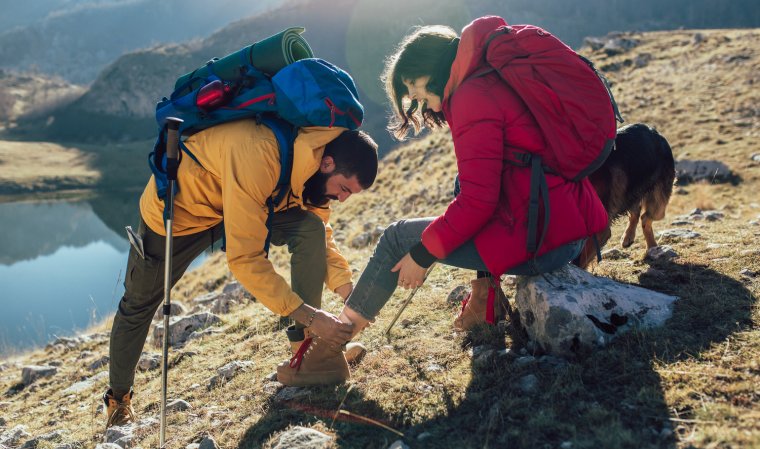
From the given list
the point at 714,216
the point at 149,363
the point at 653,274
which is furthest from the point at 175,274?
the point at 714,216

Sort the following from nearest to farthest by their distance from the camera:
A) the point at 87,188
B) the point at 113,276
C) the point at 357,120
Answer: the point at 357,120
the point at 113,276
the point at 87,188

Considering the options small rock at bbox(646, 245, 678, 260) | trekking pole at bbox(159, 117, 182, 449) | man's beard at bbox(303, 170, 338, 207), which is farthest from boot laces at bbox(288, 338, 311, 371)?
small rock at bbox(646, 245, 678, 260)

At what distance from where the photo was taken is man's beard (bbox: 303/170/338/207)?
3.86 m

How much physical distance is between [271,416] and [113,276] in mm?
22604

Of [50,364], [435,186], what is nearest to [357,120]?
[50,364]

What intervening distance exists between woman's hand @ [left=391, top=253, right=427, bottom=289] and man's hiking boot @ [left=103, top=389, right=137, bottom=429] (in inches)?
99.4

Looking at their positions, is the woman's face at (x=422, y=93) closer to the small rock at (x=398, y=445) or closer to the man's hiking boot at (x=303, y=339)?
the man's hiking boot at (x=303, y=339)

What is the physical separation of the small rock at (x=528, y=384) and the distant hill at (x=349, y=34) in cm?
5698

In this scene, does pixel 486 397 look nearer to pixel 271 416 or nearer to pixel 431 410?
pixel 431 410

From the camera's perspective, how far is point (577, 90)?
3074mm

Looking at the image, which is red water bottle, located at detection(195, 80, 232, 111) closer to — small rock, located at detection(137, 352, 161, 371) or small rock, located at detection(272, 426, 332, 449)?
small rock, located at detection(272, 426, 332, 449)

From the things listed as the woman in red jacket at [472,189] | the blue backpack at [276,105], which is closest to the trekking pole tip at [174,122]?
the blue backpack at [276,105]

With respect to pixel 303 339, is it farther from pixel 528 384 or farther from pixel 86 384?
pixel 86 384

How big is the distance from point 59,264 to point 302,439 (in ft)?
96.0
